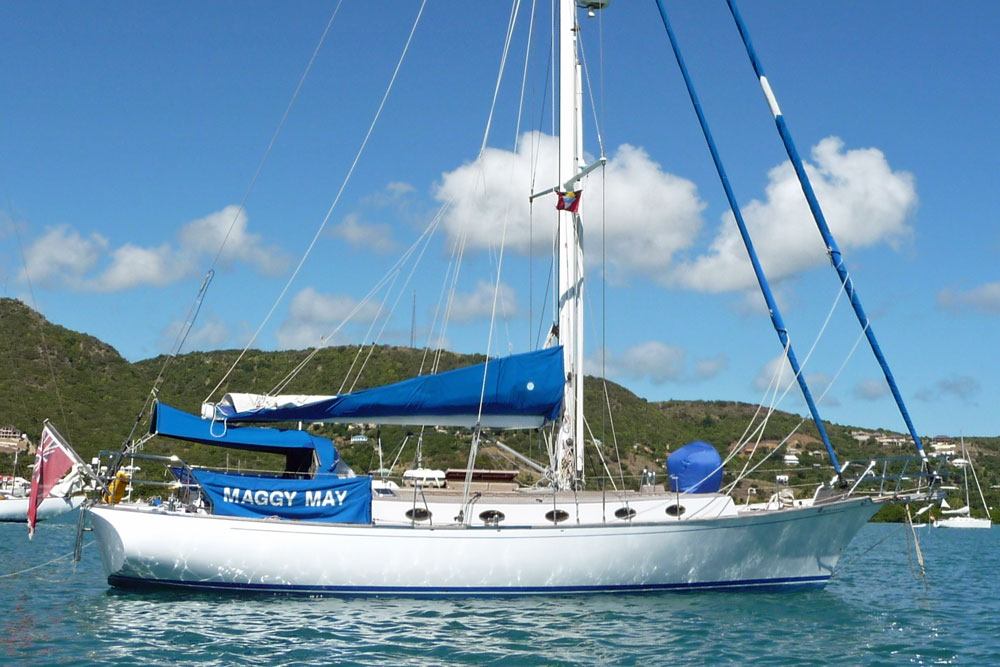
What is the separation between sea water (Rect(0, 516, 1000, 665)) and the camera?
12.8 m

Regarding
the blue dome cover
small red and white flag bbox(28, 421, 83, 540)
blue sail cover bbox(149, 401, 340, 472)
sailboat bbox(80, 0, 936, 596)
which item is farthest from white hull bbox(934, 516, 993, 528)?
small red and white flag bbox(28, 421, 83, 540)

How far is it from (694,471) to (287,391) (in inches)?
2118

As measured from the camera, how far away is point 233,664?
12008 mm

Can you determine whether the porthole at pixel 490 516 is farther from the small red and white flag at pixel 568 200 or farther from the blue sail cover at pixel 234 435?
the small red and white flag at pixel 568 200

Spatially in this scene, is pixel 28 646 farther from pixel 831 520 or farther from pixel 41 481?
pixel 831 520

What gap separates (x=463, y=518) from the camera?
17.5 m

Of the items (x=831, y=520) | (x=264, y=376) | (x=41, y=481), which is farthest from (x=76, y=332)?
(x=831, y=520)

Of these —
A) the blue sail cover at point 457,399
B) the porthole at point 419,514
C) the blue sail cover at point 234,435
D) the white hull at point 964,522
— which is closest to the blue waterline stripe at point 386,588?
the porthole at point 419,514

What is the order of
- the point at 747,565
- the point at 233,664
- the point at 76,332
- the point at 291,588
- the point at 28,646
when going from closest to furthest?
the point at 233,664 → the point at 28,646 → the point at 291,588 → the point at 747,565 → the point at 76,332

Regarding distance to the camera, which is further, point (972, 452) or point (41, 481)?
point (972, 452)

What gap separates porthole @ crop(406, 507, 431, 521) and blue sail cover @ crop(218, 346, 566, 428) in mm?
1748

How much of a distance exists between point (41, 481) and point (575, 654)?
1038 cm

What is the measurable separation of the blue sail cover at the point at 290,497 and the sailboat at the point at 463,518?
0.09 ft

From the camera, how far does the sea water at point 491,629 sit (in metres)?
12.8
